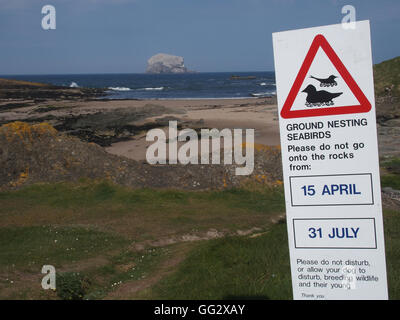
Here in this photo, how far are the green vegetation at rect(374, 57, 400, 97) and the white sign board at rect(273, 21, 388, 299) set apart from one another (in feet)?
150

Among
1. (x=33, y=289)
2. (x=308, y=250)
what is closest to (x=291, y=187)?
(x=308, y=250)

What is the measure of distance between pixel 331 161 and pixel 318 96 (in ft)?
1.73

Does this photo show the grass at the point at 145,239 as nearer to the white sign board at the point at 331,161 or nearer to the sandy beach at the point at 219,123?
the white sign board at the point at 331,161

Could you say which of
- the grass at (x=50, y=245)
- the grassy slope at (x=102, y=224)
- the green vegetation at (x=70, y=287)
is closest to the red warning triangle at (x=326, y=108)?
the grassy slope at (x=102, y=224)

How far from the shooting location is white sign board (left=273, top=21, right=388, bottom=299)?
3.25 m

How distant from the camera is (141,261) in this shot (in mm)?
10273

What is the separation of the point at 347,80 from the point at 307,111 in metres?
0.38

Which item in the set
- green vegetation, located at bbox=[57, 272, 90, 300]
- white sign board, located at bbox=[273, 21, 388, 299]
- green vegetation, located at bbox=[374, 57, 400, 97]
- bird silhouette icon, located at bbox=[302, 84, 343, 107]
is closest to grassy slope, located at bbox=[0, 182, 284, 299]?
green vegetation, located at bbox=[57, 272, 90, 300]

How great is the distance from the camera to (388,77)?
49750 millimetres

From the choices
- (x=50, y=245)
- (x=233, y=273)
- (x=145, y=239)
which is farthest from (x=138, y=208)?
(x=233, y=273)

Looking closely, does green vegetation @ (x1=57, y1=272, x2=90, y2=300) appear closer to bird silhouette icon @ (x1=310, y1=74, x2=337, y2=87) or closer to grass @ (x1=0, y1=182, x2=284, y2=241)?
grass @ (x1=0, y1=182, x2=284, y2=241)

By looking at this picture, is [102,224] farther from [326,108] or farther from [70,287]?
[326,108]

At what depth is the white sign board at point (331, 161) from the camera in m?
3.25

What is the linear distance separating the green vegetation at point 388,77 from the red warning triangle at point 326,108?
45.7 m
